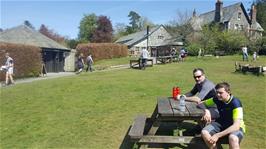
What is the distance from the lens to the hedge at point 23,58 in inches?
1106

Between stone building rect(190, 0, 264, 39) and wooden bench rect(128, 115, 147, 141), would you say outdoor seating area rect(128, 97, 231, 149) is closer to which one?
wooden bench rect(128, 115, 147, 141)

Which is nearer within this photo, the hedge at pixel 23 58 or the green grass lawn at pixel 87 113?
the green grass lawn at pixel 87 113

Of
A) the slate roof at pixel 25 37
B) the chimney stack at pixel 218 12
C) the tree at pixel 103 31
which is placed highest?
the chimney stack at pixel 218 12

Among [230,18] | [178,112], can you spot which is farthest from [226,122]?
[230,18]

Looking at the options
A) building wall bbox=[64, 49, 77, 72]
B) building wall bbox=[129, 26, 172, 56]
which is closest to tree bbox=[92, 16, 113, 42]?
building wall bbox=[129, 26, 172, 56]

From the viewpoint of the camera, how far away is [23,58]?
1175 inches

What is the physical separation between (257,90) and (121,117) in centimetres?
736

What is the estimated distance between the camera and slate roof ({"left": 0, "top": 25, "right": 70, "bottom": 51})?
138 feet

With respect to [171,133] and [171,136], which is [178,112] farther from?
[171,133]

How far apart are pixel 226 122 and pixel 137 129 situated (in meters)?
1.85

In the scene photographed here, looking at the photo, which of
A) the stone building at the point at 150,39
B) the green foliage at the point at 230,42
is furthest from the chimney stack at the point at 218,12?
the green foliage at the point at 230,42

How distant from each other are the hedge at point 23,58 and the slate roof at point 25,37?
35.6 feet

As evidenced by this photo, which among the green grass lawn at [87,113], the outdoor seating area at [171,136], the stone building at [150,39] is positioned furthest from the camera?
the stone building at [150,39]

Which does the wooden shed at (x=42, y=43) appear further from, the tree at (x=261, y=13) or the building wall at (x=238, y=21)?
the tree at (x=261, y=13)
